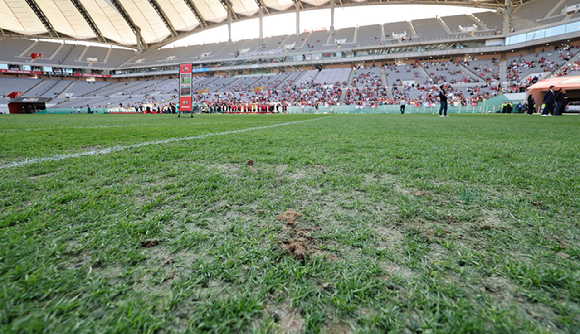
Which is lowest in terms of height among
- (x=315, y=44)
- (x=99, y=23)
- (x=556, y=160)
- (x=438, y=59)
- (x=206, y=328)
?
(x=206, y=328)

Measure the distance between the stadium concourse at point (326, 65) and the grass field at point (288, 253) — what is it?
2721 cm

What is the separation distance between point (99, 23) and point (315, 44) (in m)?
44.2

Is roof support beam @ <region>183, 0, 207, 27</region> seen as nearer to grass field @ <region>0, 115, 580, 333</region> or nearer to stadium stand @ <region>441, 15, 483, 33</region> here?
stadium stand @ <region>441, 15, 483, 33</region>

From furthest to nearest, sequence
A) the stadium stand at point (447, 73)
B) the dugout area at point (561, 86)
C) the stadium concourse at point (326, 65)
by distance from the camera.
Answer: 1. the stadium stand at point (447, 73)
2. the stadium concourse at point (326, 65)
3. the dugout area at point (561, 86)

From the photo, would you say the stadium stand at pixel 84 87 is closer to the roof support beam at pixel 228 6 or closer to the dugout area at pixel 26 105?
the dugout area at pixel 26 105

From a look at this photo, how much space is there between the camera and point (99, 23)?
50.8m

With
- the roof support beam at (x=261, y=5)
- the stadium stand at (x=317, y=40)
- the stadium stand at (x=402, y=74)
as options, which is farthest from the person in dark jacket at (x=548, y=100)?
the roof support beam at (x=261, y=5)

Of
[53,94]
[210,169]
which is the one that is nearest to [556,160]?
[210,169]

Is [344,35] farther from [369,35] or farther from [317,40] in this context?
[317,40]

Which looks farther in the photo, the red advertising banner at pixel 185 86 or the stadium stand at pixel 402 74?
the stadium stand at pixel 402 74

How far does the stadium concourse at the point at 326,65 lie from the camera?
31.6 metres

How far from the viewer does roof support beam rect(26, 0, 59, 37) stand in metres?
44.2

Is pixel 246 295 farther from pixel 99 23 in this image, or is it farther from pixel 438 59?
pixel 99 23

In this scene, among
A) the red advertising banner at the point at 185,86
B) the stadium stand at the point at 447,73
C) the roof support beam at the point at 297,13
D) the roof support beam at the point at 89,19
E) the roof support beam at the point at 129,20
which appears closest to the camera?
the red advertising banner at the point at 185,86
